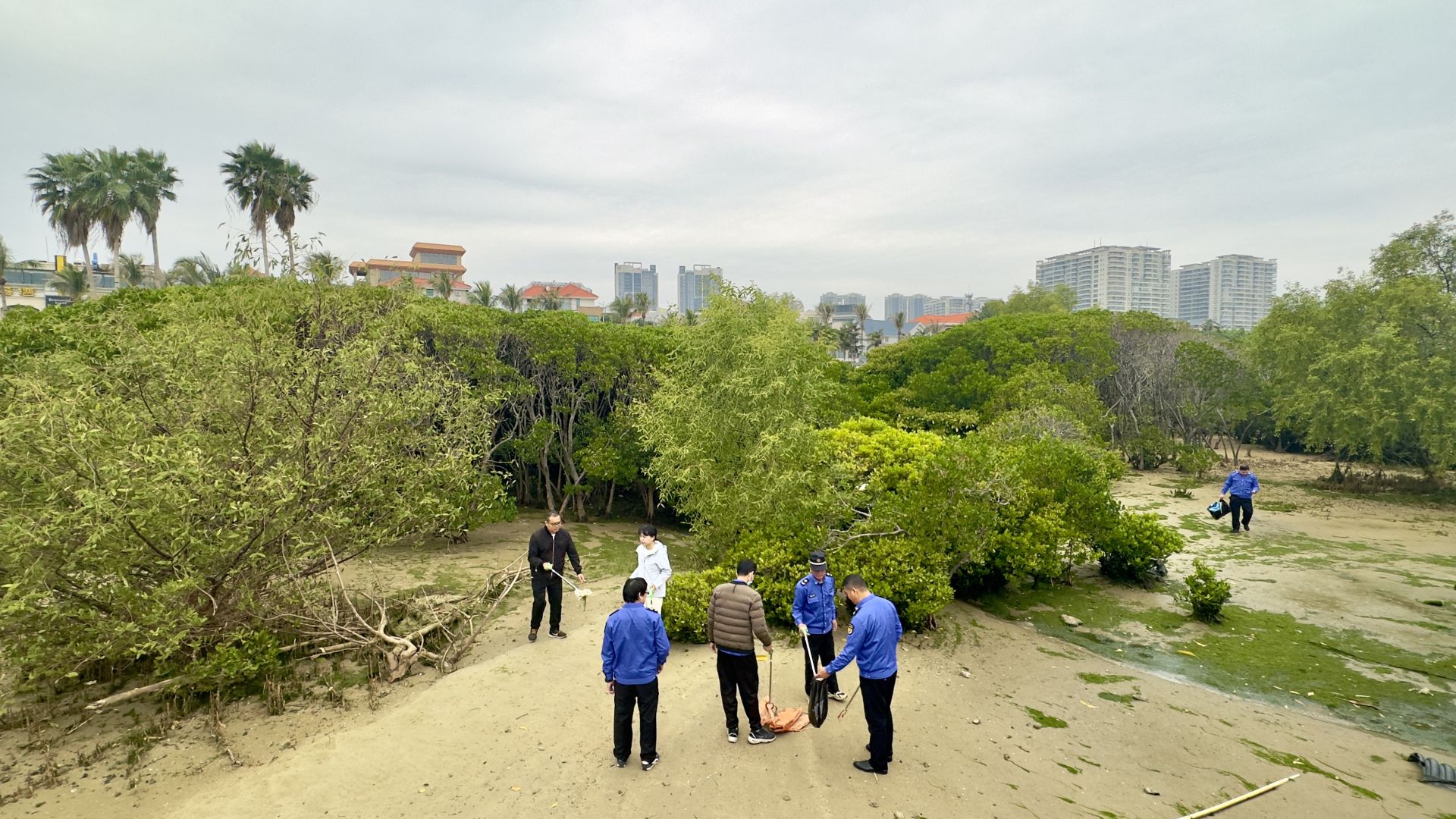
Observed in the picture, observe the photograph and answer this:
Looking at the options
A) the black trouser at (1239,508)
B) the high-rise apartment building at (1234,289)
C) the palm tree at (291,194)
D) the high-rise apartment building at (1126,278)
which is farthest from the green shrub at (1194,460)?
the high-rise apartment building at (1234,289)

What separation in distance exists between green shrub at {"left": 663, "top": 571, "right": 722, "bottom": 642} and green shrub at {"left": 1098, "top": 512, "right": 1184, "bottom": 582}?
26.8 feet

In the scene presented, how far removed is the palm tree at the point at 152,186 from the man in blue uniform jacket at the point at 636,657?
44982 millimetres

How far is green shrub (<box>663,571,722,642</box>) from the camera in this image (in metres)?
8.60

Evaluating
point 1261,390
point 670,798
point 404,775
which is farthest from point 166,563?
point 1261,390

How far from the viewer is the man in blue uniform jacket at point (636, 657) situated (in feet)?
17.7

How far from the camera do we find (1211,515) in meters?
17.4

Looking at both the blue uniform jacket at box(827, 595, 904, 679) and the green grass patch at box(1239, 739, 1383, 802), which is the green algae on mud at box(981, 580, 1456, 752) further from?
the blue uniform jacket at box(827, 595, 904, 679)

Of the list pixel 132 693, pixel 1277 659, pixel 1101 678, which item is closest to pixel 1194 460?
pixel 1277 659

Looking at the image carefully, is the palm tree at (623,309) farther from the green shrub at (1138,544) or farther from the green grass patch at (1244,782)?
the green grass patch at (1244,782)

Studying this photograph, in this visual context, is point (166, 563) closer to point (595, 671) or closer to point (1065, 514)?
point (595, 671)

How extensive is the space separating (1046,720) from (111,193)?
47159mm

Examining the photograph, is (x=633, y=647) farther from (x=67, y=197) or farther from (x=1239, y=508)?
(x=67, y=197)

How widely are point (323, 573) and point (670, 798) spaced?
7001 mm

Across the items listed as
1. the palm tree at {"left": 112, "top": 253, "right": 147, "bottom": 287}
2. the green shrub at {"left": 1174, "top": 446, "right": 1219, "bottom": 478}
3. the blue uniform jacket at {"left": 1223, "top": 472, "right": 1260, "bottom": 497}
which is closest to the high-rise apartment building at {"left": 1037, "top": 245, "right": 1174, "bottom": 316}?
the green shrub at {"left": 1174, "top": 446, "right": 1219, "bottom": 478}
